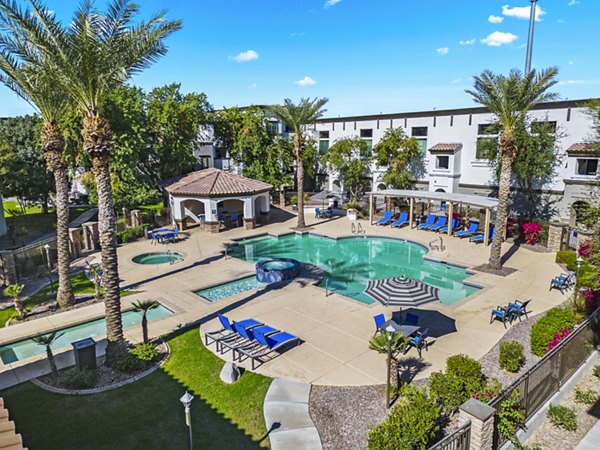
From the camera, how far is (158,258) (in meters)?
26.2

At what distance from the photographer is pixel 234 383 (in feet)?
38.2

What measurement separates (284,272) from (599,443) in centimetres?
1440

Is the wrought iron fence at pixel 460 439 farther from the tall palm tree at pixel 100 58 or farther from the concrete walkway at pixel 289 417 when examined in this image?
the tall palm tree at pixel 100 58

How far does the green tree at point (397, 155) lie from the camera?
39094 millimetres

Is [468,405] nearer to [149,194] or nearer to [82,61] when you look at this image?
[82,61]

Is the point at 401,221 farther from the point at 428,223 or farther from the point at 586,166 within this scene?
the point at 586,166

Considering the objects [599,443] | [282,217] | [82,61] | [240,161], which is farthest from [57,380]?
[240,161]

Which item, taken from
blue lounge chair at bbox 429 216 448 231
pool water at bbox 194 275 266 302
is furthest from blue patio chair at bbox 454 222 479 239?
pool water at bbox 194 275 266 302

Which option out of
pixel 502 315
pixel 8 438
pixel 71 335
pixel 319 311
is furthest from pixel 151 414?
pixel 502 315

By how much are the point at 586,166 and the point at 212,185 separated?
95.5 ft

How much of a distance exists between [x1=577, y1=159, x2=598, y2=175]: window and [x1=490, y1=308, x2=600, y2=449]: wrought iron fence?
881 inches

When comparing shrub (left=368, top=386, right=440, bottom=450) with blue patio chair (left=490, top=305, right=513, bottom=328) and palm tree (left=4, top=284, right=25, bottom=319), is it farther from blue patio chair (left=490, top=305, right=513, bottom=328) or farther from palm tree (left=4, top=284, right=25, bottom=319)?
palm tree (left=4, top=284, right=25, bottom=319)

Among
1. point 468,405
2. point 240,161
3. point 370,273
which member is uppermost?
point 240,161

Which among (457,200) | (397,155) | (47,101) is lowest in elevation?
(457,200)
